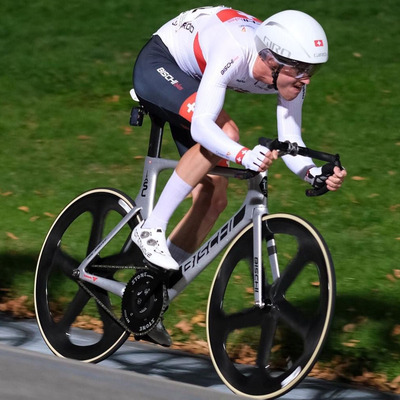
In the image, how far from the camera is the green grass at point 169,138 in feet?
23.7

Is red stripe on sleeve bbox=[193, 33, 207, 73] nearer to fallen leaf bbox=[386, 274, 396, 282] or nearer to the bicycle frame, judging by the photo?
the bicycle frame

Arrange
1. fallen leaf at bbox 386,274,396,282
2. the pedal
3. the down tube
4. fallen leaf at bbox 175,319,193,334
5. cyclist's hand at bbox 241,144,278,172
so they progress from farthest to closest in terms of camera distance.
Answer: fallen leaf at bbox 386,274,396,282 < fallen leaf at bbox 175,319,193,334 < the pedal < the down tube < cyclist's hand at bbox 241,144,278,172

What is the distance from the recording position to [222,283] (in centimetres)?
553

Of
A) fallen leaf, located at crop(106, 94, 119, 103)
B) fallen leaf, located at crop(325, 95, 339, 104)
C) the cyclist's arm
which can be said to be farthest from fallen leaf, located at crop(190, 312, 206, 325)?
fallen leaf, located at crop(106, 94, 119, 103)

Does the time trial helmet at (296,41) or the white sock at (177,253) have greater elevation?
the time trial helmet at (296,41)

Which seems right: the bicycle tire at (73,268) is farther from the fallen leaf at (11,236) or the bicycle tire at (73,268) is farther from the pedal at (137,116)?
the fallen leaf at (11,236)

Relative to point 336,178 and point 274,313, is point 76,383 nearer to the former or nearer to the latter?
point 274,313

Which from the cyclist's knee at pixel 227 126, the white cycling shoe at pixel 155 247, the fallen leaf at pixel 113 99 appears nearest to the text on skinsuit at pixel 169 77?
the cyclist's knee at pixel 227 126

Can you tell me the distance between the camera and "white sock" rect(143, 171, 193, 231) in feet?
18.2

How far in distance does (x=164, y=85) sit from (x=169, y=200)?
1.96 ft

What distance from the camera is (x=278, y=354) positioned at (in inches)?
202

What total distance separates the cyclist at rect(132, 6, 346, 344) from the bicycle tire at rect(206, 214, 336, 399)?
0.30 m

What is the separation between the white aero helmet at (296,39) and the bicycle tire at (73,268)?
57.1 inches

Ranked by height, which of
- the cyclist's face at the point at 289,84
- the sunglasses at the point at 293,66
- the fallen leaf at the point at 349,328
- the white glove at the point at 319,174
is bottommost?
the fallen leaf at the point at 349,328
